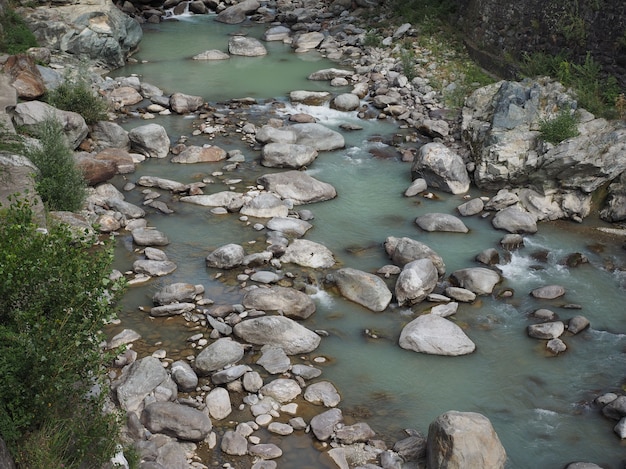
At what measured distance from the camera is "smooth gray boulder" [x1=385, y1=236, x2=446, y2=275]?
12086 mm

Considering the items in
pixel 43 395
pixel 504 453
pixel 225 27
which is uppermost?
pixel 43 395

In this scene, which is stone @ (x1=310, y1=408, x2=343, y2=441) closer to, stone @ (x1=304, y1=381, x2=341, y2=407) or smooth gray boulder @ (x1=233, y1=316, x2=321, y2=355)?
stone @ (x1=304, y1=381, x2=341, y2=407)

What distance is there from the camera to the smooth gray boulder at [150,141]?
15.8 metres

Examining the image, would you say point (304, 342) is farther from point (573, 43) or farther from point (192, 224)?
point (573, 43)

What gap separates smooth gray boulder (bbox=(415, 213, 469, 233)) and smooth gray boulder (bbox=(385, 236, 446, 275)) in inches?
45.4

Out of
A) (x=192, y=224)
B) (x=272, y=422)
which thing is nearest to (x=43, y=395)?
(x=272, y=422)

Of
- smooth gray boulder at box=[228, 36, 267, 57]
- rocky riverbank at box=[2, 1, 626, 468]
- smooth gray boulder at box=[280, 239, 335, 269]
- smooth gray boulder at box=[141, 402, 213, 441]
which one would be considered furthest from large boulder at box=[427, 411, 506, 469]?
smooth gray boulder at box=[228, 36, 267, 57]

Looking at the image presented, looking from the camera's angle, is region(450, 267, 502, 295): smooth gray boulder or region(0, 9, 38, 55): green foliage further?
region(0, 9, 38, 55): green foliage

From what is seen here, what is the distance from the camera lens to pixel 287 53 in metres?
24.1

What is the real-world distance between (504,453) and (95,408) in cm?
446

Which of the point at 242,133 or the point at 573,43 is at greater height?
the point at 573,43

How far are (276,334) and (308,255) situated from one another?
243 cm

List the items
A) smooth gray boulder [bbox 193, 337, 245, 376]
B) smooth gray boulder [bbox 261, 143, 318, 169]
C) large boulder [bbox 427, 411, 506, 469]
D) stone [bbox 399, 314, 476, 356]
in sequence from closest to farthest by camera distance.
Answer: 1. large boulder [bbox 427, 411, 506, 469]
2. smooth gray boulder [bbox 193, 337, 245, 376]
3. stone [bbox 399, 314, 476, 356]
4. smooth gray boulder [bbox 261, 143, 318, 169]

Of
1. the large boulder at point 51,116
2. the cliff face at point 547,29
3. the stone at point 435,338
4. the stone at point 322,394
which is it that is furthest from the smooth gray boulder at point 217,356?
the cliff face at point 547,29
